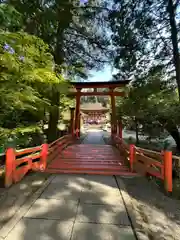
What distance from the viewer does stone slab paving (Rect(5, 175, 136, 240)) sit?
9.37 feet

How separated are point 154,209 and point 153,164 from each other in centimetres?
148

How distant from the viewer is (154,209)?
13.1ft

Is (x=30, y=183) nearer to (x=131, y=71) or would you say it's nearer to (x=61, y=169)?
(x=61, y=169)

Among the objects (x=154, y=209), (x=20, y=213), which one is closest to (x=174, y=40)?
(x=154, y=209)

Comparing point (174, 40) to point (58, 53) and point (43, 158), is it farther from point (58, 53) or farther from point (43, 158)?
point (43, 158)

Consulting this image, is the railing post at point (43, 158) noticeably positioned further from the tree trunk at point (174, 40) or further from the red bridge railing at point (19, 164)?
the tree trunk at point (174, 40)

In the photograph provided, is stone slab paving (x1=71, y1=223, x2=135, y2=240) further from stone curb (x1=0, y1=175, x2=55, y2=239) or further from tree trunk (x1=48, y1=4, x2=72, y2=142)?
tree trunk (x1=48, y1=4, x2=72, y2=142)

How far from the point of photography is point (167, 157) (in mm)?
4832

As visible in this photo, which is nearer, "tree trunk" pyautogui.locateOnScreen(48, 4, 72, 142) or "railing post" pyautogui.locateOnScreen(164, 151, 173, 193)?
"railing post" pyautogui.locateOnScreen(164, 151, 173, 193)

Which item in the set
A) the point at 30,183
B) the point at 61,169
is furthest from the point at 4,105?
the point at 61,169

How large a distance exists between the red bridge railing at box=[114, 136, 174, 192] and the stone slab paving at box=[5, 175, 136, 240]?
1157 millimetres

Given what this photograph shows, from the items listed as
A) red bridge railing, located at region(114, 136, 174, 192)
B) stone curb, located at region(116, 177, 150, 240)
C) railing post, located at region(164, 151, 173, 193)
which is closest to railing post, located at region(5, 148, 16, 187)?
stone curb, located at region(116, 177, 150, 240)

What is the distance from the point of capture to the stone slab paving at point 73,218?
2.86m

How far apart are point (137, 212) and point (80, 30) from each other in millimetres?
9245
